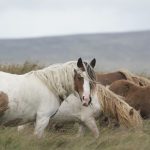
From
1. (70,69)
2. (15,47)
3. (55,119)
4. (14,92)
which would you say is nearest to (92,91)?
(70,69)

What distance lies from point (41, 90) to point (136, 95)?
3.31 meters

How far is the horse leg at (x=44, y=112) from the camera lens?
936cm

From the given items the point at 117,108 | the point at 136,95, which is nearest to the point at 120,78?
the point at 136,95

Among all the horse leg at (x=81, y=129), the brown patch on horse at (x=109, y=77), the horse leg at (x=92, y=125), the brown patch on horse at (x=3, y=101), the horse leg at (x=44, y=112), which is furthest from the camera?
the brown patch on horse at (x=109, y=77)

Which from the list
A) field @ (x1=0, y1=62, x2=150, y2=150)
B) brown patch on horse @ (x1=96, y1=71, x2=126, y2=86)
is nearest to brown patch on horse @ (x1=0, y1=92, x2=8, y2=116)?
field @ (x1=0, y1=62, x2=150, y2=150)

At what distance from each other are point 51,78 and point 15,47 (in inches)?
2518

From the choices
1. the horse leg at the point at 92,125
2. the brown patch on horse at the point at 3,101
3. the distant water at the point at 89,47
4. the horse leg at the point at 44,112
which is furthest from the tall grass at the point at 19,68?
the distant water at the point at 89,47

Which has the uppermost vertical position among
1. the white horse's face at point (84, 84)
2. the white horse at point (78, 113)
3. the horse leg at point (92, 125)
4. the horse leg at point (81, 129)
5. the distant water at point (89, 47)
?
the white horse's face at point (84, 84)

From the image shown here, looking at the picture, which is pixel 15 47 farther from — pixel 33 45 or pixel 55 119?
pixel 55 119

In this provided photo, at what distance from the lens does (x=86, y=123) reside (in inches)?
453

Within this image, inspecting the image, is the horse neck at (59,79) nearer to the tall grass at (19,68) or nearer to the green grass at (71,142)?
the green grass at (71,142)

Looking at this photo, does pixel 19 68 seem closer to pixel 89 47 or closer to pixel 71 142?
pixel 71 142

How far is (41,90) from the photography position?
936 cm

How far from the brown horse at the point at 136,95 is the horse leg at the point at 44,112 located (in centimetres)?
305
